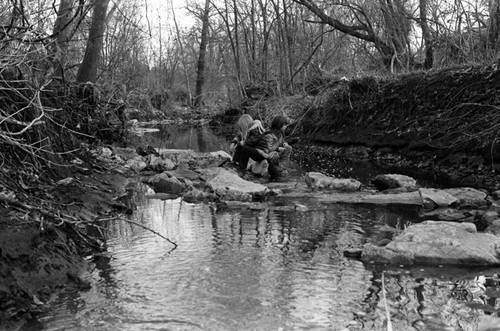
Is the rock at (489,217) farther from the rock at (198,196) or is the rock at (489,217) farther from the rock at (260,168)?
the rock at (260,168)

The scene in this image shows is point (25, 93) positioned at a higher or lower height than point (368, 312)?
higher

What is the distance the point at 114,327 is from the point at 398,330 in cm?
175

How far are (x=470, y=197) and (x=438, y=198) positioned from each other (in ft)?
1.73

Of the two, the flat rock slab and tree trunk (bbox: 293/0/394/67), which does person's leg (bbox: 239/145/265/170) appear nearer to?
the flat rock slab

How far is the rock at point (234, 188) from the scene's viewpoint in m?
7.48

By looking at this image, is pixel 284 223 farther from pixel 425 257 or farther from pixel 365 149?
pixel 365 149

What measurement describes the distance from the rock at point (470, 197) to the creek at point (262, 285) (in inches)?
52.5

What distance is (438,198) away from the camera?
693cm

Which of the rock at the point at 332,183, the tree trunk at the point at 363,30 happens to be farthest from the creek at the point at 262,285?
the tree trunk at the point at 363,30

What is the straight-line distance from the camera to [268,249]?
4.95 metres

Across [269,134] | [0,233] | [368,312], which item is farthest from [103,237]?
[269,134]

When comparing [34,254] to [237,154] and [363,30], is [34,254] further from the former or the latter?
[363,30]

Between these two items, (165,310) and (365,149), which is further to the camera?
(365,149)

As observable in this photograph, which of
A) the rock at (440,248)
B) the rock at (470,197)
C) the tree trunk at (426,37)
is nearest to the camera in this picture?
the rock at (440,248)
